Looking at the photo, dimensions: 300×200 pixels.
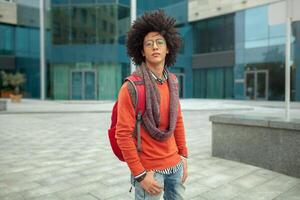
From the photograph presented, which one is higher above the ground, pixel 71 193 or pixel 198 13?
pixel 198 13

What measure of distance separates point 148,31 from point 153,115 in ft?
2.08

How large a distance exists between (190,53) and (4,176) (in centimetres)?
3058

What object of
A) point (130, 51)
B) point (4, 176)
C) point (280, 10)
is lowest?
point (4, 176)

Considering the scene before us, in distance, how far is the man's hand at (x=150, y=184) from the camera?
226 cm

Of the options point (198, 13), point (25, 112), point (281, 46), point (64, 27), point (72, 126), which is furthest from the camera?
point (198, 13)

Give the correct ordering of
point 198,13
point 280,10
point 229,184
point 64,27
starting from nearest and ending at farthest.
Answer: point 229,184 < point 280,10 < point 64,27 < point 198,13

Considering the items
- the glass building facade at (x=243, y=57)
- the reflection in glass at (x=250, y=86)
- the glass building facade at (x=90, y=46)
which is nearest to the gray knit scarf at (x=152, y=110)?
the glass building facade at (x=243, y=57)

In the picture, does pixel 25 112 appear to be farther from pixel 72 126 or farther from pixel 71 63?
pixel 71 63

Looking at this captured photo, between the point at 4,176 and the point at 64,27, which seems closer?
the point at 4,176

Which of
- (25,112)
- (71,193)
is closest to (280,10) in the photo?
(71,193)

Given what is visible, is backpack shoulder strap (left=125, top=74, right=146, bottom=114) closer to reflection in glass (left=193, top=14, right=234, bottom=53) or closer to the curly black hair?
the curly black hair

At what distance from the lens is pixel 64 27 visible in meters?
30.7

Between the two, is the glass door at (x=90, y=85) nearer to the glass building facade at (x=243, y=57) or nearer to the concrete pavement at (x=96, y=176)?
the glass building facade at (x=243, y=57)

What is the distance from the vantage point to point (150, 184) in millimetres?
2262
